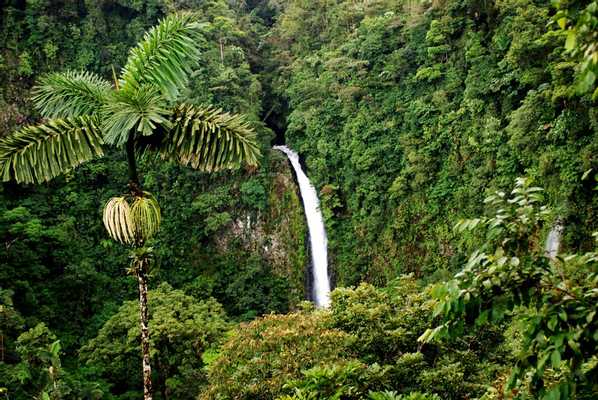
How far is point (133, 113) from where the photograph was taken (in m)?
5.23

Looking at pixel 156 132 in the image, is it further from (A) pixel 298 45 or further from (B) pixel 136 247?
(A) pixel 298 45

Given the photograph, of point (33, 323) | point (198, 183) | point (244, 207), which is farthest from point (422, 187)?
point (33, 323)

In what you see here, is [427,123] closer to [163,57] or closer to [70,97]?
[163,57]

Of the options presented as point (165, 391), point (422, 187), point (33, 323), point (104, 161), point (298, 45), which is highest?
point (298, 45)

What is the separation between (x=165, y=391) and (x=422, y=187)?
31.9ft

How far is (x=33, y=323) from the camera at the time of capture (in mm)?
13570

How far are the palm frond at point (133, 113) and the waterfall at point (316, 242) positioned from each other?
1456 centimetres

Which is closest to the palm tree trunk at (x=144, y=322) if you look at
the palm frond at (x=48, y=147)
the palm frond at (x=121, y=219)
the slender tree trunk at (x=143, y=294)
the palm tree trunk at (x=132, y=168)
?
the slender tree trunk at (x=143, y=294)

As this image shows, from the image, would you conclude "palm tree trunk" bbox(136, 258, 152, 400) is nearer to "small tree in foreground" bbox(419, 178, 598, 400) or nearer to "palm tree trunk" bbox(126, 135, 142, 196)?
"palm tree trunk" bbox(126, 135, 142, 196)

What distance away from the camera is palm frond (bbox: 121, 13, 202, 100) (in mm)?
5562

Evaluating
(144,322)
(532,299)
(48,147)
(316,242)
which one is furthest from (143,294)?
(316,242)

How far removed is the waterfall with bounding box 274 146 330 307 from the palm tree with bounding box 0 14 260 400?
1401 centimetres

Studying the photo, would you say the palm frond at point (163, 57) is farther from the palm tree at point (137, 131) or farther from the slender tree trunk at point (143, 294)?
the slender tree trunk at point (143, 294)

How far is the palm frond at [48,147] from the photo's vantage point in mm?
5367
